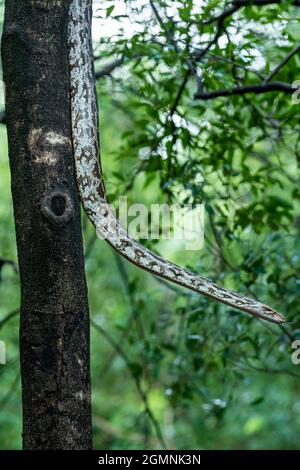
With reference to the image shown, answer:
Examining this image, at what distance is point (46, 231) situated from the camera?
1688 millimetres

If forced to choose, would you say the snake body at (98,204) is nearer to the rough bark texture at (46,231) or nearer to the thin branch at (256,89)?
the rough bark texture at (46,231)

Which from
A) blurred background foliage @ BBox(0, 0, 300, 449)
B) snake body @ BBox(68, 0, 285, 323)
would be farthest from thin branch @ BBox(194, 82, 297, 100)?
snake body @ BBox(68, 0, 285, 323)

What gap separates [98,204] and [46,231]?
0.22 meters

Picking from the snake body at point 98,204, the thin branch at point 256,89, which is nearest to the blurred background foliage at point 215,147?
the thin branch at point 256,89

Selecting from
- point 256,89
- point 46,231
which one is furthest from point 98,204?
point 256,89

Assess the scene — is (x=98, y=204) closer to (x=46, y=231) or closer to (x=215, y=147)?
(x=46, y=231)

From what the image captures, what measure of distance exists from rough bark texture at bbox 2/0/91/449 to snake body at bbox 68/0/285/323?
0.07m

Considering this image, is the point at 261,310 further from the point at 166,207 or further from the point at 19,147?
the point at 166,207

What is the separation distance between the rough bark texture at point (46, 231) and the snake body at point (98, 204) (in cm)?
7

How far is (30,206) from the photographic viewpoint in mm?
1723

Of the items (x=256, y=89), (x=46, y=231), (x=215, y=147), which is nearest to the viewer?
(x=46, y=231)

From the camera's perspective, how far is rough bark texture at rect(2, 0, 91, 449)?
64.6 inches

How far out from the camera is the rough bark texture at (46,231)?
5.39 ft
